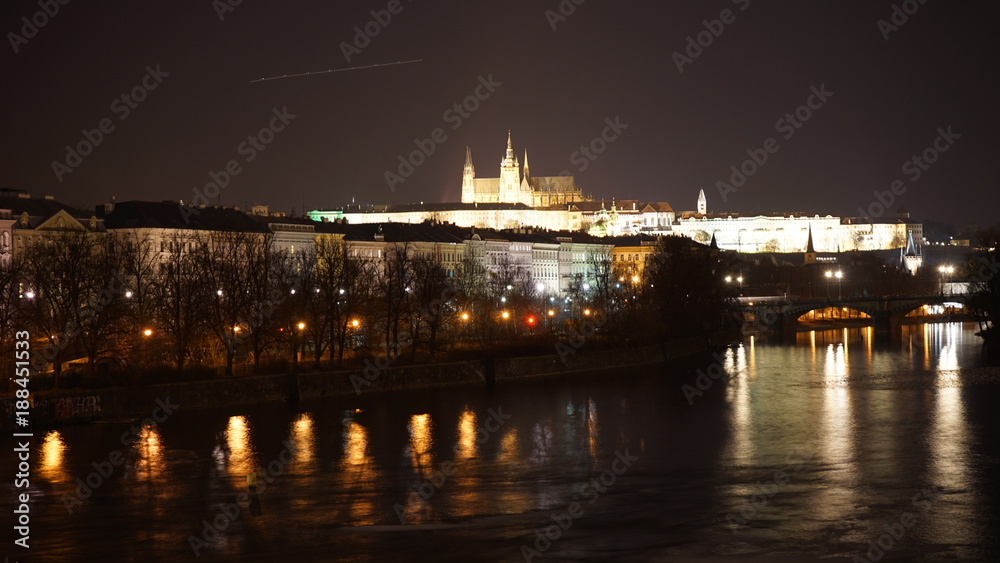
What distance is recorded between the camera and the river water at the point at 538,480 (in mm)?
15625

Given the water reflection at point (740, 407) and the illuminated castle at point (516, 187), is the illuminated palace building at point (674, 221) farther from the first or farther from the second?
the water reflection at point (740, 407)

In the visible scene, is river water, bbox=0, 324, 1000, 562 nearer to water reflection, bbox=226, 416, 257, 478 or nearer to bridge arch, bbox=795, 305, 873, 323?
water reflection, bbox=226, 416, 257, 478

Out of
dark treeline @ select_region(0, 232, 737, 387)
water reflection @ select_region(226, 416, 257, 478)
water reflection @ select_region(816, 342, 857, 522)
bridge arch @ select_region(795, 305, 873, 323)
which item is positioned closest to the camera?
water reflection @ select_region(816, 342, 857, 522)

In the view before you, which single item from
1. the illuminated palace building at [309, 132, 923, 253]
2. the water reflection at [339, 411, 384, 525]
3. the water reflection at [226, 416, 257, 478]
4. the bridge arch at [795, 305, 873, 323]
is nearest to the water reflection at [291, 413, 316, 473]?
the water reflection at [339, 411, 384, 525]

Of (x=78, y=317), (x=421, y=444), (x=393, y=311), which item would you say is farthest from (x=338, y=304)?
(x=421, y=444)

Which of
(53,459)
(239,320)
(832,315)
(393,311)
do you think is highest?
(393,311)

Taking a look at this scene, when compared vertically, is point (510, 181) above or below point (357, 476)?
above

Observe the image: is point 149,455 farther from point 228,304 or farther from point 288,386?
point 228,304

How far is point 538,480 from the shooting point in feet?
64.8

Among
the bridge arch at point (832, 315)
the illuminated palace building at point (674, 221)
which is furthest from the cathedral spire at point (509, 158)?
the bridge arch at point (832, 315)

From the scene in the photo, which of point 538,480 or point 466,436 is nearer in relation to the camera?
point 538,480

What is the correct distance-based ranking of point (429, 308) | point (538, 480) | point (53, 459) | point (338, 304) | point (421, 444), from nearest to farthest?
point (538, 480), point (53, 459), point (421, 444), point (338, 304), point (429, 308)

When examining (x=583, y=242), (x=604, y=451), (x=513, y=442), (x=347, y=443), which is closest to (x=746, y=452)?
(x=604, y=451)

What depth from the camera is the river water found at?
51.3 ft
